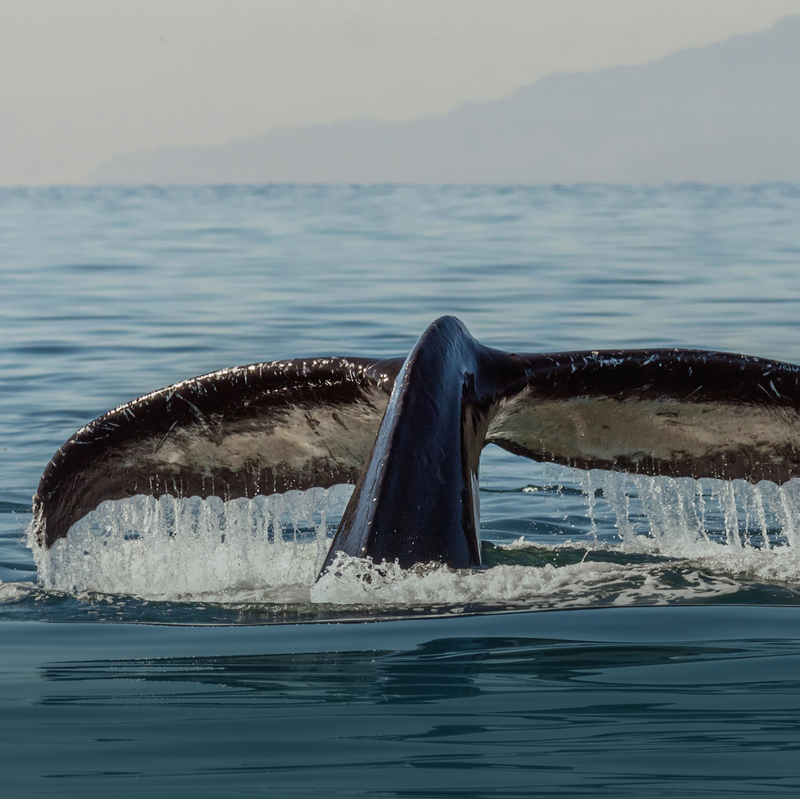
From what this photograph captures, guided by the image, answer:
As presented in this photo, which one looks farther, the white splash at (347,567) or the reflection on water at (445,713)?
the white splash at (347,567)

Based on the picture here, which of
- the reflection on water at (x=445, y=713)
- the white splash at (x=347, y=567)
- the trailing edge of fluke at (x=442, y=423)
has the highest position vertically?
the trailing edge of fluke at (x=442, y=423)

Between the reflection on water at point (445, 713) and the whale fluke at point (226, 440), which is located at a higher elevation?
the whale fluke at point (226, 440)

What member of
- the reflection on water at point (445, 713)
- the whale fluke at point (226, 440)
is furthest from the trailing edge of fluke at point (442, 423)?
the reflection on water at point (445, 713)

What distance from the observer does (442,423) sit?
5977mm

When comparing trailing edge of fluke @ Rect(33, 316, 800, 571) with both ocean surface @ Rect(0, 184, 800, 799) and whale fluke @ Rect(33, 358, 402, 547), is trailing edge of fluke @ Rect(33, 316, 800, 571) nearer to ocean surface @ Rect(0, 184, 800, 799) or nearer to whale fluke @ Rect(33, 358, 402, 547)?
whale fluke @ Rect(33, 358, 402, 547)

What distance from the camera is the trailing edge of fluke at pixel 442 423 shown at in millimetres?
6164

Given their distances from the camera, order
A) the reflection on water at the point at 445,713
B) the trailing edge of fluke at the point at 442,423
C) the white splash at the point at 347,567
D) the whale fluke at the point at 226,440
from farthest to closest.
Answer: the whale fluke at the point at 226,440
the trailing edge of fluke at the point at 442,423
the white splash at the point at 347,567
the reflection on water at the point at 445,713

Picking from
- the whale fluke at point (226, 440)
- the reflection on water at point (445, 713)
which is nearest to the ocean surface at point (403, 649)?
the reflection on water at point (445, 713)

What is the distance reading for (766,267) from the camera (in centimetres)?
2495

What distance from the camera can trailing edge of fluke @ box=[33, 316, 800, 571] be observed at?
6164mm

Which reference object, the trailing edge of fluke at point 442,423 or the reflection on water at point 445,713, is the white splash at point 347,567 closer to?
the trailing edge of fluke at point 442,423

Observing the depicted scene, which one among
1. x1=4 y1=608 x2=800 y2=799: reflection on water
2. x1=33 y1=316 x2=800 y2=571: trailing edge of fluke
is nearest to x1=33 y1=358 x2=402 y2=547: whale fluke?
x1=33 y1=316 x2=800 y2=571: trailing edge of fluke

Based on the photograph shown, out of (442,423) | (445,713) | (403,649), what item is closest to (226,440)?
(442,423)

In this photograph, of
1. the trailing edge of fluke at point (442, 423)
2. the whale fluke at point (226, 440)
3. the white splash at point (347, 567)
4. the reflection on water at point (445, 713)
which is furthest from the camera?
the whale fluke at point (226, 440)
